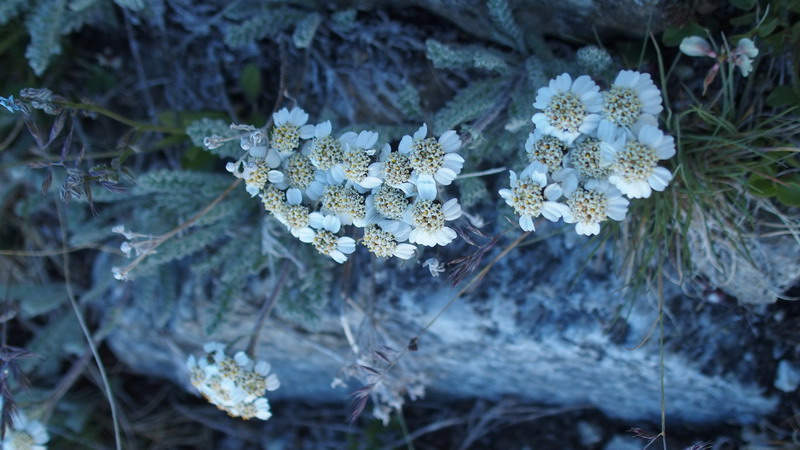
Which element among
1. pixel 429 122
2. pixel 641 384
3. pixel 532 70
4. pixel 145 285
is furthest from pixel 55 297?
pixel 641 384

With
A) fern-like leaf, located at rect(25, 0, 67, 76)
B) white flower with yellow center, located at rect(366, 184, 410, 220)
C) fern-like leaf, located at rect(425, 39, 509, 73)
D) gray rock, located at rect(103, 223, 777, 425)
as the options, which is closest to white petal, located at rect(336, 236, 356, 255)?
white flower with yellow center, located at rect(366, 184, 410, 220)

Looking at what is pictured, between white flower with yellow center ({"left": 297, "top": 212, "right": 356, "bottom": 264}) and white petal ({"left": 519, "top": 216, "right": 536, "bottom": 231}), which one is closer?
white petal ({"left": 519, "top": 216, "right": 536, "bottom": 231})

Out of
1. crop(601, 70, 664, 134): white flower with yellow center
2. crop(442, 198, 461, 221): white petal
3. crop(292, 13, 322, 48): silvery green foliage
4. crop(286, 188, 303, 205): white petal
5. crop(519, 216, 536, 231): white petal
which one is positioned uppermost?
crop(601, 70, 664, 134): white flower with yellow center

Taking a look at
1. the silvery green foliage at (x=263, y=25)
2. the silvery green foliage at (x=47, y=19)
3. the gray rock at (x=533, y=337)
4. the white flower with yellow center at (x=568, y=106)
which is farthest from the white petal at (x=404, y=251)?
the silvery green foliage at (x=47, y=19)

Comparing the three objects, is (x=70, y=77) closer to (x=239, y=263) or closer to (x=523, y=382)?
(x=239, y=263)

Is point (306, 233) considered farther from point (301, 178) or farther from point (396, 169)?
point (396, 169)

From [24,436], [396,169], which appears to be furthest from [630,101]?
[24,436]

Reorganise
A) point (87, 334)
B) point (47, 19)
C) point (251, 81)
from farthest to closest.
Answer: point (251, 81) < point (47, 19) < point (87, 334)

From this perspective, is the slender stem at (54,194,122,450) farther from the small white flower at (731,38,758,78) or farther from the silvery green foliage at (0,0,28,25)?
the small white flower at (731,38,758,78)
